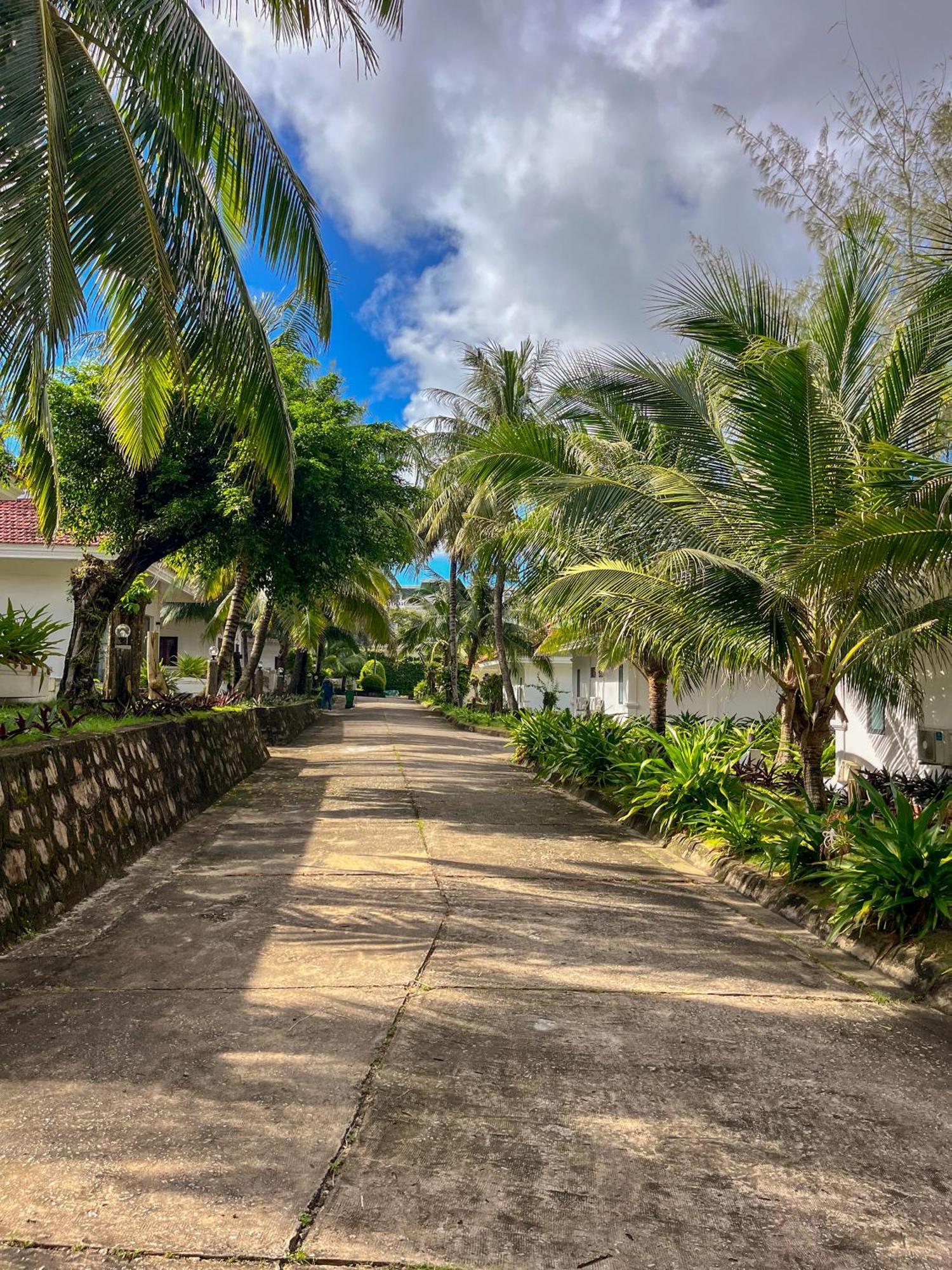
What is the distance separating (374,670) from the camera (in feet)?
231

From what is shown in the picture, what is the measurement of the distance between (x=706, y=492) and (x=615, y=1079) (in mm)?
5368

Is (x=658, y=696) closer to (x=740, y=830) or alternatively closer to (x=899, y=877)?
(x=740, y=830)

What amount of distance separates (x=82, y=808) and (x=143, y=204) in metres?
4.06

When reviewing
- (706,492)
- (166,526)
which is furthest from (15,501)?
(706,492)

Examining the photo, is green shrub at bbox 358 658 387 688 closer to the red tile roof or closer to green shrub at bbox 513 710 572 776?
green shrub at bbox 513 710 572 776

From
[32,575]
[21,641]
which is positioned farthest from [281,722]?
[21,641]

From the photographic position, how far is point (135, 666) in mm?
11008

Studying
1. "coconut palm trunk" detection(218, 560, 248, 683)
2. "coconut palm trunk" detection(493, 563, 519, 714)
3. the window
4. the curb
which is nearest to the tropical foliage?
the curb

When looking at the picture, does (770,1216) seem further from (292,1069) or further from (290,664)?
(290,664)

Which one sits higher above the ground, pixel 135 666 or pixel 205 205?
pixel 205 205

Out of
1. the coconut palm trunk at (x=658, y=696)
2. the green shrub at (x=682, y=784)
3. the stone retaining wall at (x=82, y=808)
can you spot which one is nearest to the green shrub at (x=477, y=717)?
the coconut palm trunk at (x=658, y=696)

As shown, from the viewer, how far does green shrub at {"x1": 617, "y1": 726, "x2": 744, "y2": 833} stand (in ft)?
29.8

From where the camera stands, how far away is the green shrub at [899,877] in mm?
5184

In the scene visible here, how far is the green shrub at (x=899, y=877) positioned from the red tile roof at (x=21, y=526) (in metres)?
13.3
